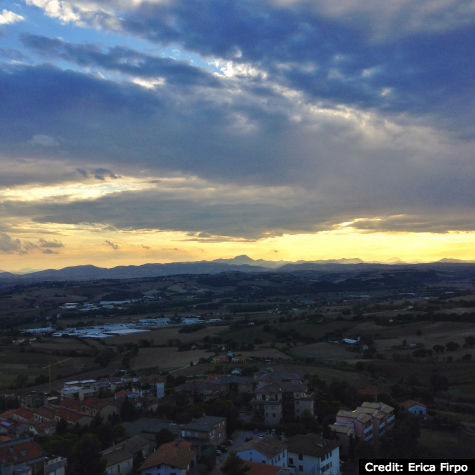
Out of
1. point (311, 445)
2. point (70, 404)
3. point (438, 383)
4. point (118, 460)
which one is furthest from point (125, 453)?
point (438, 383)

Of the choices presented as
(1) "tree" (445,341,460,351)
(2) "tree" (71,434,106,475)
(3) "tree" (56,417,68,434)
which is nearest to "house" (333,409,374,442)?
(2) "tree" (71,434,106,475)

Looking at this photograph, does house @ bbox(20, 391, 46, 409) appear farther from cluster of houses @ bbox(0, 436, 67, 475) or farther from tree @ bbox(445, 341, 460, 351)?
tree @ bbox(445, 341, 460, 351)

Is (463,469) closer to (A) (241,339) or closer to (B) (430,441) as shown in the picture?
(B) (430,441)

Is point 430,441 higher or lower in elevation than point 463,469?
lower

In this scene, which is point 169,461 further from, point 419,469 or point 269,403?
point 269,403

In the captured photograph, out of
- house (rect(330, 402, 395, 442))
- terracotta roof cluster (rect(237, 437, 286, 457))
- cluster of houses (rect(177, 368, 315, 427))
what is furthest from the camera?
cluster of houses (rect(177, 368, 315, 427))

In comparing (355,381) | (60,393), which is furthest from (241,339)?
(60,393)

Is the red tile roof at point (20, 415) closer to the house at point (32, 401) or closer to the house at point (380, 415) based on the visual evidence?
the house at point (32, 401)
